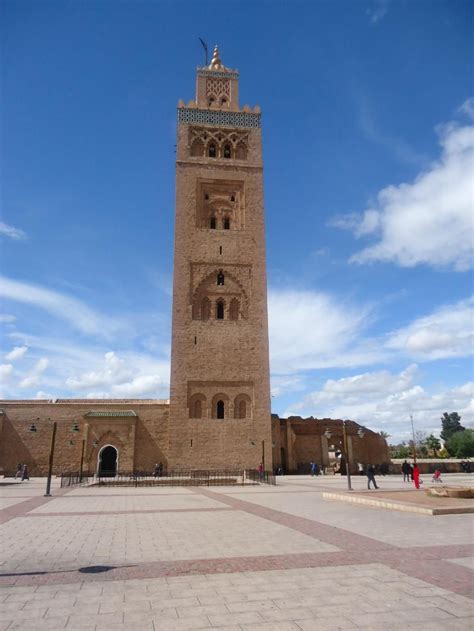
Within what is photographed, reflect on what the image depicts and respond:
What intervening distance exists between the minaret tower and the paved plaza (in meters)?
15.9

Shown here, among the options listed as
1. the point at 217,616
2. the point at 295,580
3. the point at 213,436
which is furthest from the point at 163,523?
the point at 213,436

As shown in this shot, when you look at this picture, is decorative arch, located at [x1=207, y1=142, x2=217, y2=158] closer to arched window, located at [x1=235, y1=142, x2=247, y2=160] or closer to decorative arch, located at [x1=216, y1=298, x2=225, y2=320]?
arched window, located at [x1=235, y1=142, x2=247, y2=160]

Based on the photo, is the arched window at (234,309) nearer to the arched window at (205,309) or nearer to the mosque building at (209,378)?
the mosque building at (209,378)

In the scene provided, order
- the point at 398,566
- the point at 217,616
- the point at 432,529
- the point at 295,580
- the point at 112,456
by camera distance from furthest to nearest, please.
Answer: the point at 112,456, the point at 432,529, the point at 398,566, the point at 295,580, the point at 217,616

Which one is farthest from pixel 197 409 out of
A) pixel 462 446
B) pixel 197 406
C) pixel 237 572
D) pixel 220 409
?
pixel 462 446

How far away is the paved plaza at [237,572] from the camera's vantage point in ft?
12.6

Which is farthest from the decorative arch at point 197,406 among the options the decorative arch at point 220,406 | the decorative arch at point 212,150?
the decorative arch at point 212,150

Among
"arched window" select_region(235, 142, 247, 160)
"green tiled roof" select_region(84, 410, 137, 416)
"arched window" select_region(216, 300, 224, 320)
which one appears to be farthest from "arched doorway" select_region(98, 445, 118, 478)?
"arched window" select_region(235, 142, 247, 160)

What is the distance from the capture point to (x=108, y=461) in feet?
83.2

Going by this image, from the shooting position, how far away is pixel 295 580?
4887 millimetres

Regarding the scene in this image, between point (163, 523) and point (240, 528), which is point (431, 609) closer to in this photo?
point (240, 528)

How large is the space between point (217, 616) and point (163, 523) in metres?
5.43

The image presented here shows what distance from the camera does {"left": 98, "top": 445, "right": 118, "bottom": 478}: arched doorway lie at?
25.1 metres

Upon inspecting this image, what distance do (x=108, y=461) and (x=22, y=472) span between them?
429 cm
